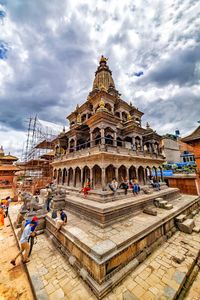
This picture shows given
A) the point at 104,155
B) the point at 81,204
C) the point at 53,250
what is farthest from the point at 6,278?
the point at 104,155

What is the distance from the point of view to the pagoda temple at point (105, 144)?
13.5 metres

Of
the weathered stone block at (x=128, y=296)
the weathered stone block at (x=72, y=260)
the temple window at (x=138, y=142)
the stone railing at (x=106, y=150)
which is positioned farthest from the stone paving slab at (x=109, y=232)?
the temple window at (x=138, y=142)

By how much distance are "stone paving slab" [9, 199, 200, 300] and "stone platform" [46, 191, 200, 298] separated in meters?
0.26

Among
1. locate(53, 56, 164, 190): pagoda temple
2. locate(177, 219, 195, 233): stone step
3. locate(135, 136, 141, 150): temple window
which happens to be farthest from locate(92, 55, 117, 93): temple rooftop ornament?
locate(177, 219, 195, 233): stone step

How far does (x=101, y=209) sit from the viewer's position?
8.32 metres

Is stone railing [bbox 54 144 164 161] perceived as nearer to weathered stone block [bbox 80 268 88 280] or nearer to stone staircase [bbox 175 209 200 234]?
stone staircase [bbox 175 209 200 234]

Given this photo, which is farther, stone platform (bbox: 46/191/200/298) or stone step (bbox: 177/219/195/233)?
stone step (bbox: 177/219/195/233)

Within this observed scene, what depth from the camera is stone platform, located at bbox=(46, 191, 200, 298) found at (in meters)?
4.63

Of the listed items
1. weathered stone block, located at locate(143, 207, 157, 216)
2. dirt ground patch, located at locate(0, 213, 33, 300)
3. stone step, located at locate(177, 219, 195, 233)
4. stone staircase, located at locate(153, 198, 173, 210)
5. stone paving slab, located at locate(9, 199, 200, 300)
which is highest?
stone staircase, located at locate(153, 198, 173, 210)

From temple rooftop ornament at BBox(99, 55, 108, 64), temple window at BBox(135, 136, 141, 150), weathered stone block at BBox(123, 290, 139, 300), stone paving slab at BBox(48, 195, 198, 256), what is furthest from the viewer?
temple rooftop ornament at BBox(99, 55, 108, 64)

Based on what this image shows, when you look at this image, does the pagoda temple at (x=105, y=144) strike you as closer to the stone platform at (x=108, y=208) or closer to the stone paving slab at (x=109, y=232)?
the stone platform at (x=108, y=208)

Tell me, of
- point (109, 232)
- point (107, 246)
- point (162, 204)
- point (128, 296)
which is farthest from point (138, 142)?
point (128, 296)

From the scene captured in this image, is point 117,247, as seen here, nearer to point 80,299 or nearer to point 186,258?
A: point 80,299

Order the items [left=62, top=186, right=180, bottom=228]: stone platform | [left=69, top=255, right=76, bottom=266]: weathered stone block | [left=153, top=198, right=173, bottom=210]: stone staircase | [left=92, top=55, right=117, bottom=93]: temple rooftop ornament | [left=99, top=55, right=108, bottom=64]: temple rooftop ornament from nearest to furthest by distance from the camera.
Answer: [left=69, top=255, right=76, bottom=266]: weathered stone block → [left=62, top=186, right=180, bottom=228]: stone platform → [left=153, top=198, right=173, bottom=210]: stone staircase → [left=92, top=55, right=117, bottom=93]: temple rooftop ornament → [left=99, top=55, right=108, bottom=64]: temple rooftop ornament
